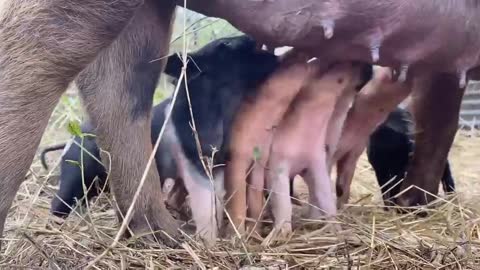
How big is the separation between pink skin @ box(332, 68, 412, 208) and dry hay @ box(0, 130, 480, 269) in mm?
243

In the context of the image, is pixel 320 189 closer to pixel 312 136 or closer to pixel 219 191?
pixel 312 136

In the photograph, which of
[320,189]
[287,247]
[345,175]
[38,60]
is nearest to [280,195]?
[320,189]

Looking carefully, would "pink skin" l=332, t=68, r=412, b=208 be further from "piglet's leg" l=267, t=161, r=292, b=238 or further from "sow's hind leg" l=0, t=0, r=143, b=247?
"sow's hind leg" l=0, t=0, r=143, b=247

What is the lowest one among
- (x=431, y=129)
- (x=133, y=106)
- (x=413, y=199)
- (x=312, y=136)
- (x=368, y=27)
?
(x=413, y=199)

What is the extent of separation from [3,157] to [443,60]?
1.17 metres

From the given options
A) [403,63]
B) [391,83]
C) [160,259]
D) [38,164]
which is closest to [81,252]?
[160,259]

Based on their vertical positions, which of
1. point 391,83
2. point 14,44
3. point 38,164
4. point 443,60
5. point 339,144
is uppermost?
point 14,44

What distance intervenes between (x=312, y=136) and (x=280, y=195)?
20 centimetres

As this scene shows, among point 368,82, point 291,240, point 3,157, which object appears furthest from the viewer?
point 368,82

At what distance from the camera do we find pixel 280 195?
249 cm

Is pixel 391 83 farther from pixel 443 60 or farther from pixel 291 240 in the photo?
pixel 291 240

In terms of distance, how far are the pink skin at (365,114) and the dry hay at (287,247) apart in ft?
0.80

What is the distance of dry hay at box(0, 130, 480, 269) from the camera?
2.03 meters

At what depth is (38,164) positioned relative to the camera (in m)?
3.76
